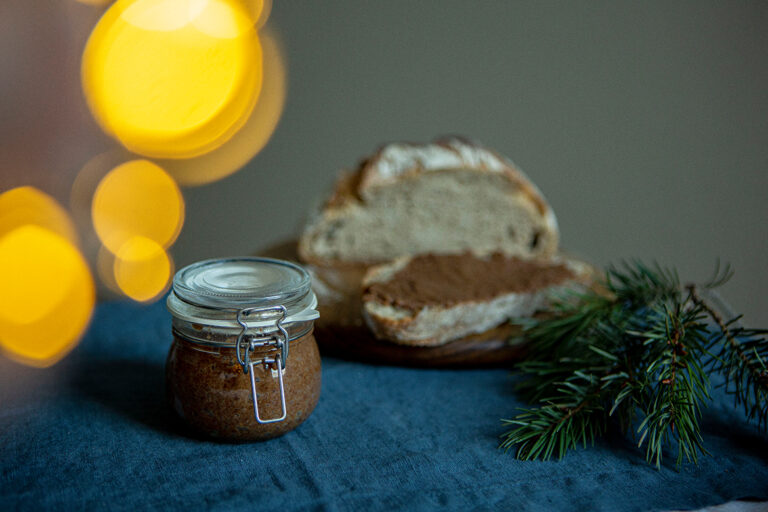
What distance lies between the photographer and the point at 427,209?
6.83ft

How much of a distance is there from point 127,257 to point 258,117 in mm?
1037

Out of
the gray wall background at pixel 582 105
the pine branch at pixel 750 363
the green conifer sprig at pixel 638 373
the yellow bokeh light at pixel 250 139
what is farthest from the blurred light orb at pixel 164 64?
the pine branch at pixel 750 363

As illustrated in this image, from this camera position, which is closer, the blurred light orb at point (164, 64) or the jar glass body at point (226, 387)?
the jar glass body at point (226, 387)

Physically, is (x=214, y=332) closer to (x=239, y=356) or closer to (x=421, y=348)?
(x=239, y=356)

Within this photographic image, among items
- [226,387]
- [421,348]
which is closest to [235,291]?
[226,387]

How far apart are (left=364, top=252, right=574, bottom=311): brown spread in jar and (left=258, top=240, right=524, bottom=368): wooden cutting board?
12cm

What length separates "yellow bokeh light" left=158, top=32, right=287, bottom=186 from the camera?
2990 mm

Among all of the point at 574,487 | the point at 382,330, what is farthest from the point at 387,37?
the point at 574,487

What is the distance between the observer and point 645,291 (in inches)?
57.9

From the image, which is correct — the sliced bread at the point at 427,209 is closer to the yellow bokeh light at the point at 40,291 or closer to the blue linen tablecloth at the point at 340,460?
the blue linen tablecloth at the point at 340,460

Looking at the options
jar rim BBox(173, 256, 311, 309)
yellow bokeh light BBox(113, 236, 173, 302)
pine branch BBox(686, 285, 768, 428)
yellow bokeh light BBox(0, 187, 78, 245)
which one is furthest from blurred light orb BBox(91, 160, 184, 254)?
pine branch BBox(686, 285, 768, 428)

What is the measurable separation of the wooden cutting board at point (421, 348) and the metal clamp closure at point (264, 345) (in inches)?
17.6

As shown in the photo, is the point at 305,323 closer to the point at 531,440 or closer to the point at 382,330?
the point at 382,330

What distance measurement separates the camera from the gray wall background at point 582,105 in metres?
2.77
